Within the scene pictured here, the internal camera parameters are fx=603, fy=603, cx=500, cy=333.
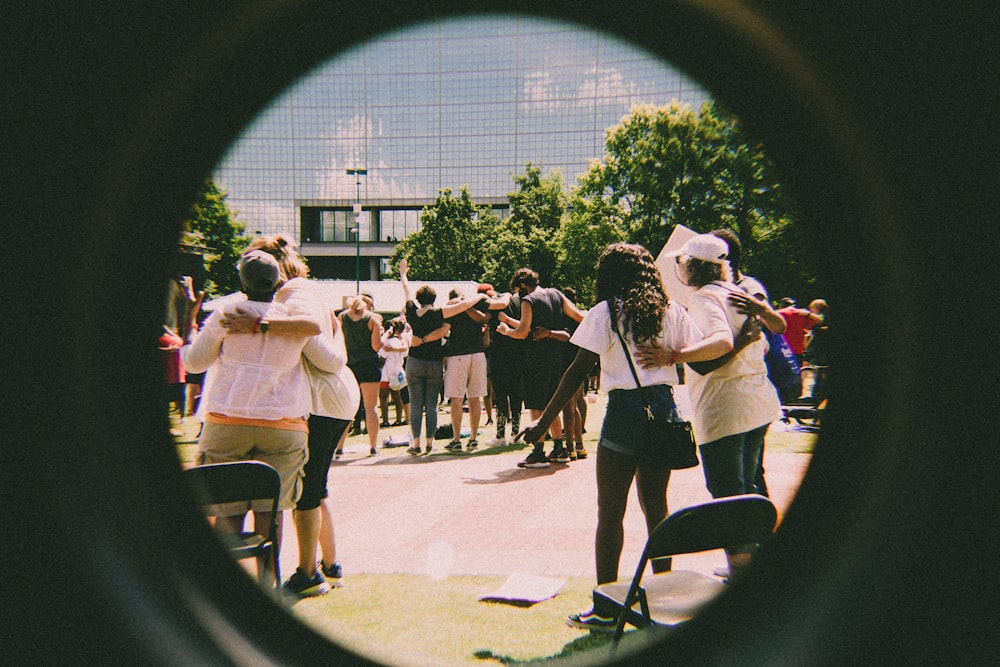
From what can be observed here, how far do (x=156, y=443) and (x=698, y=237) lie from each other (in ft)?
8.51

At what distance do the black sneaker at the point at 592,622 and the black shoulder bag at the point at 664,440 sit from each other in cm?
76

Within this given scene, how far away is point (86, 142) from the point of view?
1.64m

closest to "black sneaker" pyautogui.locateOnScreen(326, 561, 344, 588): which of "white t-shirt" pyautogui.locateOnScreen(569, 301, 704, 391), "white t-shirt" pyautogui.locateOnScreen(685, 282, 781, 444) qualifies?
"white t-shirt" pyautogui.locateOnScreen(569, 301, 704, 391)

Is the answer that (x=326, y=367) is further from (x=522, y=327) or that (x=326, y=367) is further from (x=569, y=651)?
(x=522, y=327)

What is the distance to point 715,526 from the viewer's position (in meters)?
1.97

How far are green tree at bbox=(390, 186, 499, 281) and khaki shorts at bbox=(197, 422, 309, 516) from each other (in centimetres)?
5403

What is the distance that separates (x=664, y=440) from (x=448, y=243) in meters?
55.9

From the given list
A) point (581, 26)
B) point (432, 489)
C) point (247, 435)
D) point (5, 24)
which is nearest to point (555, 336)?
point (432, 489)

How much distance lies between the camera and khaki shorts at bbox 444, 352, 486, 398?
25.3ft

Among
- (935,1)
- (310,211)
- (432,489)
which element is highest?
(310,211)

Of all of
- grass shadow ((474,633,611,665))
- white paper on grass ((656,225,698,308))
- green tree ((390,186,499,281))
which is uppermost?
green tree ((390,186,499,281))

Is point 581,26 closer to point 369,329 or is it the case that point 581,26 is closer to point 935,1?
point 935,1

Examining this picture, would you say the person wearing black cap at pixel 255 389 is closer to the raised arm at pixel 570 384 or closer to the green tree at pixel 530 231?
the raised arm at pixel 570 384

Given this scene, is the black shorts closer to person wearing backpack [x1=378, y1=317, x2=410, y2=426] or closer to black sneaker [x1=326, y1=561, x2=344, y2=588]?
person wearing backpack [x1=378, y1=317, x2=410, y2=426]
